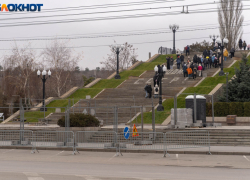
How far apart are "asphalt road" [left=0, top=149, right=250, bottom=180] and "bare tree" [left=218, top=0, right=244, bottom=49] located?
47.8m

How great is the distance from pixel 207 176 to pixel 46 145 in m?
9.46

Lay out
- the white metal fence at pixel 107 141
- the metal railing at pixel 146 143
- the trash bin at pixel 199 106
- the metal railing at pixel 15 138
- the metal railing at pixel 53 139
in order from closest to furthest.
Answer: the white metal fence at pixel 107 141 → the metal railing at pixel 146 143 → the metal railing at pixel 53 139 → the metal railing at pixel 15 138 → the trash bin at pixel 199 106

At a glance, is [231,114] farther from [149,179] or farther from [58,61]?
[58,61]

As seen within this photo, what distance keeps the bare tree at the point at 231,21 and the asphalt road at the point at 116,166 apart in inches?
1883

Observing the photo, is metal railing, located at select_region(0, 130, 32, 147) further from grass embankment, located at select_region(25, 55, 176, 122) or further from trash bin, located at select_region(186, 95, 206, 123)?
grass embankment, located at select_region(25, 55, 176, 122)

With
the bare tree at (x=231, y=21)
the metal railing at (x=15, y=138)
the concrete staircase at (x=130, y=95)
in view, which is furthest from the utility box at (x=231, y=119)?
the bare tree at (x=231, y=21)

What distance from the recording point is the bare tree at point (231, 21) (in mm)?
60594

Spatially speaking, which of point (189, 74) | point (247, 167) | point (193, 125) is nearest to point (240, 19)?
point (189, 74)

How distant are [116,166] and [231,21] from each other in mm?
51648

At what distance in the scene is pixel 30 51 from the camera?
57875 millimetres

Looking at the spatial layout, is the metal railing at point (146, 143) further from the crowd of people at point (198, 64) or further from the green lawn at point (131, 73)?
the green lawn at point (131, 73)

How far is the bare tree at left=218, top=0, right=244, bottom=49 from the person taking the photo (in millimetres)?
60594

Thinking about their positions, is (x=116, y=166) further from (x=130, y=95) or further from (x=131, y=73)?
(x=131, y=73)

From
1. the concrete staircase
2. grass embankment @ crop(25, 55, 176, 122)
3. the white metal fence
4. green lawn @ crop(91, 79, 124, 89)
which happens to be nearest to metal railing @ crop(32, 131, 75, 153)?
the white metal fence
